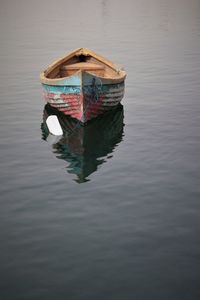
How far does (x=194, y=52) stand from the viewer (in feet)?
124

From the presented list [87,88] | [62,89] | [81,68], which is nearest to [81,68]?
[81,68]

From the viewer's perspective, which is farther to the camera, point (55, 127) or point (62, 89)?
point (62, 89)

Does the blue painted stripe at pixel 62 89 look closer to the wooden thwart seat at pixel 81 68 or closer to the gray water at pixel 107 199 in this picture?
the gray water at pixel 107 199

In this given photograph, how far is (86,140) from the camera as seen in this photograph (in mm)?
17516

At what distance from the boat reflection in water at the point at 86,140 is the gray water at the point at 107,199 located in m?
0.05

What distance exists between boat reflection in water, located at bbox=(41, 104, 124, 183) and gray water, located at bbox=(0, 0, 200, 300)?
0.16ft

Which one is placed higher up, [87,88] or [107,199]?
[87,88]

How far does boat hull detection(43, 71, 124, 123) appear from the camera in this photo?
18344 millimetres

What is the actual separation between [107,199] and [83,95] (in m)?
6.98

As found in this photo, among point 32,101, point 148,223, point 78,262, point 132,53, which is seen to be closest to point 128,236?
point 148,223

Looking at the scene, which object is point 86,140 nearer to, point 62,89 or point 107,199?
point 62,89

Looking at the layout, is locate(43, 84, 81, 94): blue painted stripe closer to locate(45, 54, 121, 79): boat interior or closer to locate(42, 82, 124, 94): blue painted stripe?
locate(42, 82, 124, 94): blue painted stripe

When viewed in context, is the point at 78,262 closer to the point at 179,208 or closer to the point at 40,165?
the point at 179,208

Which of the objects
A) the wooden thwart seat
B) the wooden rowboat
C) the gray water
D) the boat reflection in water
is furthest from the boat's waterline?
the wooden thwart seat
